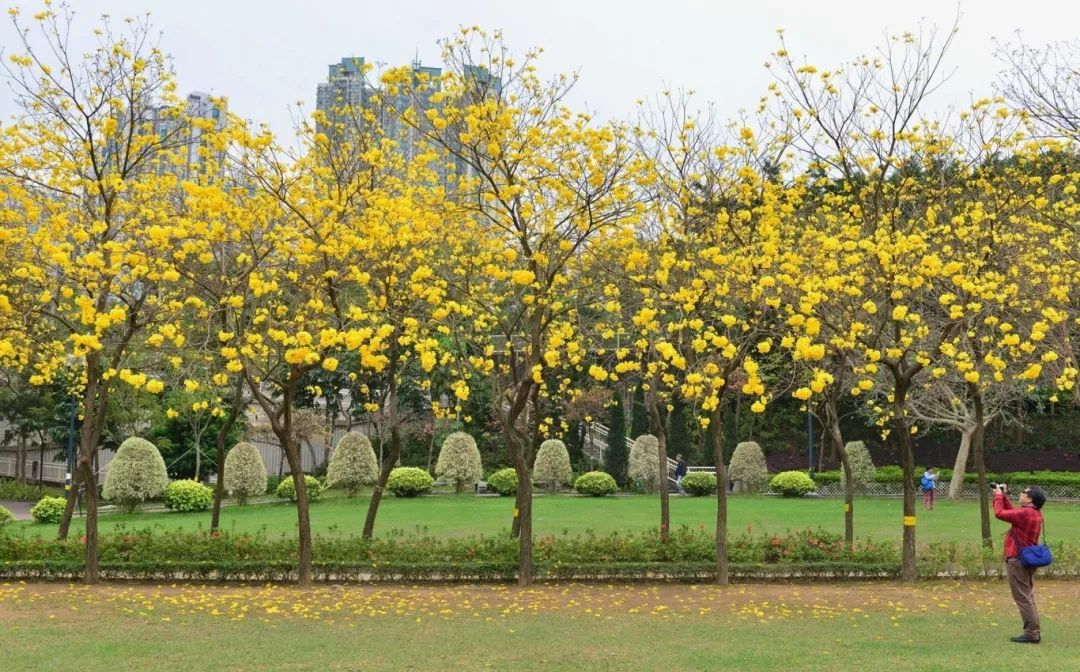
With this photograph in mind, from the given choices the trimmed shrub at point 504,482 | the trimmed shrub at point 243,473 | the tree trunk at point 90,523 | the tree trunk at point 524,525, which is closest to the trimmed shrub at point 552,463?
the trimmed shrub at point 504,482

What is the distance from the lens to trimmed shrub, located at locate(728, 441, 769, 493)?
90.9 ft

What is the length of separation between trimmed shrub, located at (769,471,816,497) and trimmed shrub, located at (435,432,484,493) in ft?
Result: 27.2

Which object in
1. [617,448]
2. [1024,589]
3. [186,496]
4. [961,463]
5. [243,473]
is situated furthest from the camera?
[617,448]

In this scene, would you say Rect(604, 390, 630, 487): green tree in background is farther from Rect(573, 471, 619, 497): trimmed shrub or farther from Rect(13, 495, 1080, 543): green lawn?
Rect(13, 495, 1080, 543): green lawn

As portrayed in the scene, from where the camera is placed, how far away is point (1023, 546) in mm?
7832

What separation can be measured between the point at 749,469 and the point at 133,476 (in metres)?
16.2

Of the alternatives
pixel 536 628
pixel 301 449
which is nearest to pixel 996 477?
pixel 301 449

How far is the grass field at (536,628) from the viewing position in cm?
727

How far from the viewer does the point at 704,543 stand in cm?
1245

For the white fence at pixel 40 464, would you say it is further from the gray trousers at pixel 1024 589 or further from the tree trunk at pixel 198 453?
the gray trousers at pixel 1024 589

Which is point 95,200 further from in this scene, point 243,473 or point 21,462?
point 21,462

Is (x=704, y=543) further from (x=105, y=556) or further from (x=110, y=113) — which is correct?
(x=110, y=113)

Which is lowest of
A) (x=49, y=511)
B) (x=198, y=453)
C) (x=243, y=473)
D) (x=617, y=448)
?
(x=49, y=511)

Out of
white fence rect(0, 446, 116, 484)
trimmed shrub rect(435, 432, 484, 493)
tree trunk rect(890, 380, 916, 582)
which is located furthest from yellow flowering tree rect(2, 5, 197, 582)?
white fence rect(0, 446, 116, 484)
